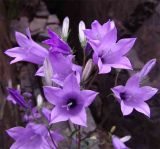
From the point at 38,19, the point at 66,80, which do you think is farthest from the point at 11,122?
the point at 38,19

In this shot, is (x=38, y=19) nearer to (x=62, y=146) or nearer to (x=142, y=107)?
(x=62, y=146)

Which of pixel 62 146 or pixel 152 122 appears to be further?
pixel 152 122

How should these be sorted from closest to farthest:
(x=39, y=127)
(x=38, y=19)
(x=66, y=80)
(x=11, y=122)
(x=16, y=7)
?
(x=66, y=80) < (x=39, y=127) < (x=11, y=122) < (x=16, y=7) < (x=38, y=19)

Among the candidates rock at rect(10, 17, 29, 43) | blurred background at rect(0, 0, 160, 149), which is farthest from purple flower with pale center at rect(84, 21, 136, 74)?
rock at rect(10, 17, 29, 43)

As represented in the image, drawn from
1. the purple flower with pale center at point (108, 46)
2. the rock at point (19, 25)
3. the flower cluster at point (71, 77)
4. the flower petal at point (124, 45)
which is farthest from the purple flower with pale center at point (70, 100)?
the rock at point (19, 25)

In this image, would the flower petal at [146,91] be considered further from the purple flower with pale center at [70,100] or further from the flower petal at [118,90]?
the purple flower with pale center at [70,100]

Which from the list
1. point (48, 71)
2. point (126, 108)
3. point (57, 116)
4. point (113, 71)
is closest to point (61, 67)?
point (48, 71)

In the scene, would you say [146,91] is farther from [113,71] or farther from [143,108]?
[113,71]

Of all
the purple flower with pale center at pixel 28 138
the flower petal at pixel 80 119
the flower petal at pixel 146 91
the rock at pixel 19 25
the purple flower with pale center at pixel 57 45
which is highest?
the purple flower with pale center at pixel 57 45
